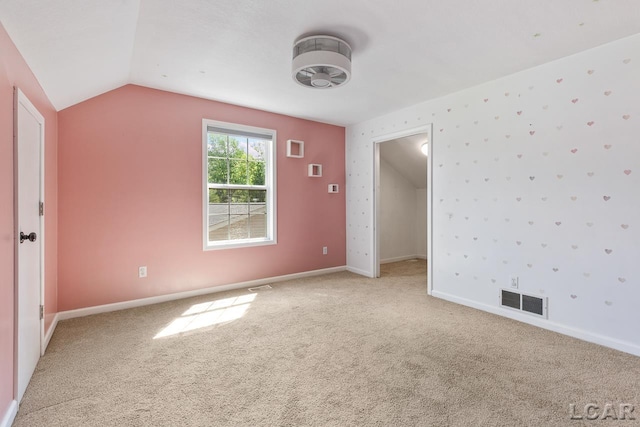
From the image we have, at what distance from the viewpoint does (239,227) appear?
412 cm

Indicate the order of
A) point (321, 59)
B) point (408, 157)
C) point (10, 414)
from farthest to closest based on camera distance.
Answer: point (408, 157) < point (321, 59) < point (10, 414)

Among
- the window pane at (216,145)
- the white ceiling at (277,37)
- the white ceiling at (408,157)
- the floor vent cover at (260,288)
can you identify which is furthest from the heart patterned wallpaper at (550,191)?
the window pane at (216,145)

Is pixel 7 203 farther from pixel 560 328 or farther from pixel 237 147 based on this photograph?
pixel 560 328

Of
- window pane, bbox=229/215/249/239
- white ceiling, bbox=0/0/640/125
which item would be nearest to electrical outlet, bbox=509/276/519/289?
white ceiling, bbox=0/0/640/125

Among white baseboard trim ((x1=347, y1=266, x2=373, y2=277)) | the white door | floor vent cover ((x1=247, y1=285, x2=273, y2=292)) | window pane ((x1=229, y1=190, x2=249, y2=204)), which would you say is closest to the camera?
the white door

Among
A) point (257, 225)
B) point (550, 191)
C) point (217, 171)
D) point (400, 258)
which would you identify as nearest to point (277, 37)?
point (217, 171)

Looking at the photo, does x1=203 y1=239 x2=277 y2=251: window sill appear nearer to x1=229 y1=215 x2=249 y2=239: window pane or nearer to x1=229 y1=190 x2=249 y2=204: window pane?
x1=229 y1=215 x2=249 y2=239: window pane

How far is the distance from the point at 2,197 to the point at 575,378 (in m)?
3.44

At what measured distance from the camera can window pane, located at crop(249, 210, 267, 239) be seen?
4.22 m

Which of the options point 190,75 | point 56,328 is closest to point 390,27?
point 190,75

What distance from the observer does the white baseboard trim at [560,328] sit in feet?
7.56

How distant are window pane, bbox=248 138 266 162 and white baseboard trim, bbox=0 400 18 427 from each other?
3.19 m

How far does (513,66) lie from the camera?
2.77m

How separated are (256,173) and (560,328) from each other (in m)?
3.70
